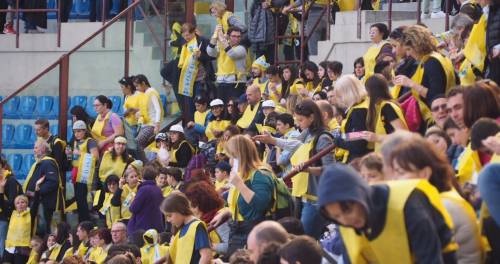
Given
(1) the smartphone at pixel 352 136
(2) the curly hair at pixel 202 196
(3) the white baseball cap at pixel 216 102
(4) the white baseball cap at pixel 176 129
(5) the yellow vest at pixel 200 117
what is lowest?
(2) the curly hair at pixel 202 196

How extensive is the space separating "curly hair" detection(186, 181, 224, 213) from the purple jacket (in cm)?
359

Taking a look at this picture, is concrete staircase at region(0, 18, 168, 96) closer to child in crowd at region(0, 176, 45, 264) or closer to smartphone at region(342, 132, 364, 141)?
child in crowd at region(0, 176, 45, 264)

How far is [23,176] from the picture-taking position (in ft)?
62.0

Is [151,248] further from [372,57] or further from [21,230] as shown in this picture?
[21,230]

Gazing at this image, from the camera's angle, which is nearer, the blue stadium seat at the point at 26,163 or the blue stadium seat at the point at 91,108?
the blue stadium seat at the point at 91,108

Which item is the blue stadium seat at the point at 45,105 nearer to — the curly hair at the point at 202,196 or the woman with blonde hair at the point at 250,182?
the curly hair at the point at 202,196

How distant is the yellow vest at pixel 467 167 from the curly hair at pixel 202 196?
329 cm

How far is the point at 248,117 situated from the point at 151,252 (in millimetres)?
3910

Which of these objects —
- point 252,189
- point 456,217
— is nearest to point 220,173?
point 252,189

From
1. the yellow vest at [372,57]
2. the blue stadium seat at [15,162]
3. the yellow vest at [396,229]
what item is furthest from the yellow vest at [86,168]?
the yellow vest at [396,229]

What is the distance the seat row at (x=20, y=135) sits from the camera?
18531 millimetres

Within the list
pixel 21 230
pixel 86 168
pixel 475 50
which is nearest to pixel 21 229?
pixel 21 230

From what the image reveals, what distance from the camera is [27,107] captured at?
18594 millimetres

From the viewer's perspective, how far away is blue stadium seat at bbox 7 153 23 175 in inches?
738
